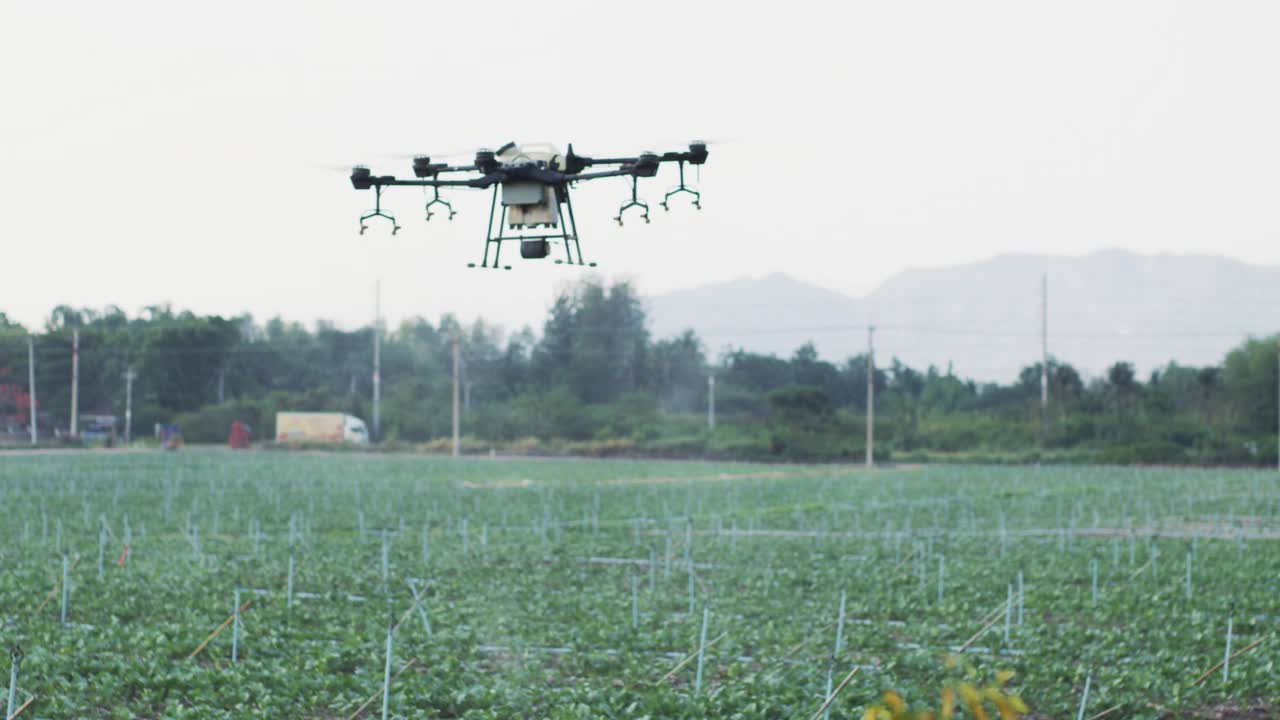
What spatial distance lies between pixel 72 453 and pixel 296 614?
162 ft

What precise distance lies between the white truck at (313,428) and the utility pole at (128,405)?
8.52 meters

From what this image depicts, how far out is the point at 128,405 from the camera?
225ft

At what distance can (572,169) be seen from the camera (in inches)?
271

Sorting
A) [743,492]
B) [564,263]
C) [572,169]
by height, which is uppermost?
[572,169]

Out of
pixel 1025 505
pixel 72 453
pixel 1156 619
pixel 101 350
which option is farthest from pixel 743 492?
pixel 101 350

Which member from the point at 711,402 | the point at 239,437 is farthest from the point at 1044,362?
the point at 239,437

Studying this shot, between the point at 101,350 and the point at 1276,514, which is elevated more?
the point at 101,350

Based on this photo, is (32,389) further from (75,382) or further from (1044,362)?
(1044,362)

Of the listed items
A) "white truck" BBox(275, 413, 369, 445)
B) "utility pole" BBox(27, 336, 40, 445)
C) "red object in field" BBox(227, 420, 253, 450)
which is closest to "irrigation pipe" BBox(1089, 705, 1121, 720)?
"utility pole" BBox(27, 336, 40, 445)

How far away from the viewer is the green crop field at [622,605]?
10727 mm

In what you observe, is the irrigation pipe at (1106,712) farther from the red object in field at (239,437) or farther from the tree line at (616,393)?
Result: the red object in field at (239,437)

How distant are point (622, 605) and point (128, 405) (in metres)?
59.6

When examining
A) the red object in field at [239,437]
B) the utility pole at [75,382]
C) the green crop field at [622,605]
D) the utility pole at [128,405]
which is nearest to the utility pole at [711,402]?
the red object in field at [239,437]

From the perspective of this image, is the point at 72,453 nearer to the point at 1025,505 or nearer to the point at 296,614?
the point at 1025,505
